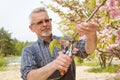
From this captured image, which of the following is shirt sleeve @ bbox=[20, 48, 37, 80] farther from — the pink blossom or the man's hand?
the man's hand

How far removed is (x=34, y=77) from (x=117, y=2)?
134 cm

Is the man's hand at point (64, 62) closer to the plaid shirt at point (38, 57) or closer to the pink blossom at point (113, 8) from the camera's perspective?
the plaid shirt at point (38, 57)

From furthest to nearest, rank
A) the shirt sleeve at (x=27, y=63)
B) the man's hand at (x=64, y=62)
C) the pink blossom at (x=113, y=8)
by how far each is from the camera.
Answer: the pink blossom at (x=113, y=8), the shirt sleeve at (x=27, y=63), the man's hand at (x=64, y=62)

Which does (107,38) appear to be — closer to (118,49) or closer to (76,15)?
(118,49)

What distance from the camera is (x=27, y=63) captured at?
3.16m

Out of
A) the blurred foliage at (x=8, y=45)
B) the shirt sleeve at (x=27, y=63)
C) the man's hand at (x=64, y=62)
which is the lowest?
the blurred foliage at (x=8, y=45)

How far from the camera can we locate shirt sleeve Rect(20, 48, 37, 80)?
10.0ft

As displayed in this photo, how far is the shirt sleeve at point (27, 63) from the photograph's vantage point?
305 centimetres

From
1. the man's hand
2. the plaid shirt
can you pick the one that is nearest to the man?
the plaid shirt

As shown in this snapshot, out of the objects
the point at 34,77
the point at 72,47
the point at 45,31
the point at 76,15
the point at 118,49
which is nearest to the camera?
the point at 72,47

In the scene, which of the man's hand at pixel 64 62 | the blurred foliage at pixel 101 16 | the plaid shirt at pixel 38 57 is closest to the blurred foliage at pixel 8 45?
the blurred foliage at pixel 101 16

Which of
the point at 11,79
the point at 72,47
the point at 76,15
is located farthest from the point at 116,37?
the point at 11,79

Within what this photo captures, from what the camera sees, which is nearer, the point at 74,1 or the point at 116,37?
the point at 116,37

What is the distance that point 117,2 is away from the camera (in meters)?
3.55
